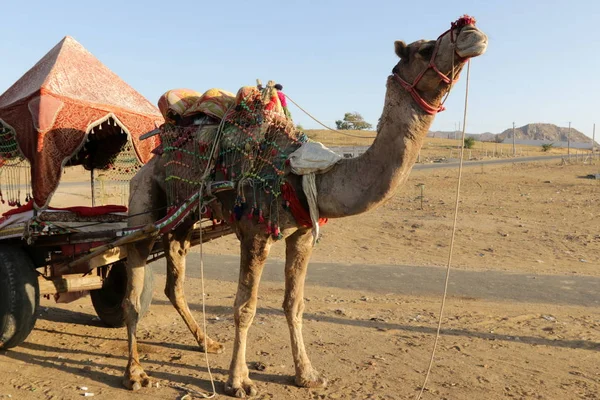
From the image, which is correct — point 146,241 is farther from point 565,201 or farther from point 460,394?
point 565,201

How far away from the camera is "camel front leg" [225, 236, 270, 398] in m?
4.83

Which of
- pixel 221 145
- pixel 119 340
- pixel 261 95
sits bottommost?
pixel 119 340

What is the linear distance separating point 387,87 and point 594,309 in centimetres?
560

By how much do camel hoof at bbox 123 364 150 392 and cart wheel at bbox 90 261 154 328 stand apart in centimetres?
173

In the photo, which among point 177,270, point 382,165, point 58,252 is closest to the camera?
point 382,165

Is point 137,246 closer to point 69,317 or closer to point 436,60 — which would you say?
point 69,317

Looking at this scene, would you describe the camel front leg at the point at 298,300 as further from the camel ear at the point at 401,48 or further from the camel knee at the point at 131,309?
the camel ear at the point at 401,48

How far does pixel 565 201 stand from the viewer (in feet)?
62.4

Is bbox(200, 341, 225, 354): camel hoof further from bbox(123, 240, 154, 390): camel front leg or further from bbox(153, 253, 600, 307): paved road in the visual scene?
bbox(153, 253, 600, 307): paved road

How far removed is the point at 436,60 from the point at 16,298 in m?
4.63

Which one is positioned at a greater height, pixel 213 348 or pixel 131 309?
pixel 131 309

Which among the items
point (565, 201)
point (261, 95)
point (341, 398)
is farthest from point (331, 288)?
point (565, 201)

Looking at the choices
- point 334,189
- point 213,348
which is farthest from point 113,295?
point 334,189

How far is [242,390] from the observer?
4.82 metres
